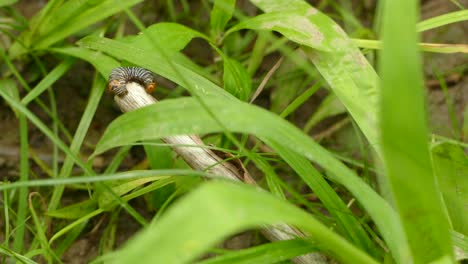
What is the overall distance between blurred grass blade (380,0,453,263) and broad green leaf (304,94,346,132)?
37.6 inches

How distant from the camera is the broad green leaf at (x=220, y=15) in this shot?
1608mm

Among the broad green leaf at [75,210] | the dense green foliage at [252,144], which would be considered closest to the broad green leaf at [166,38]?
the dense green foliage at [252,144]

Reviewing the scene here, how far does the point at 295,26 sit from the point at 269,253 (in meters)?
0.62

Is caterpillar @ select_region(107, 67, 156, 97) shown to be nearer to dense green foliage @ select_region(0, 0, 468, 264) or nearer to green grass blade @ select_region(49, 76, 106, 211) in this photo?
dense green foliage @ select_region(0, 0, 468, 264)

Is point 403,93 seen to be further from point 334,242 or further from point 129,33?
point 129,33

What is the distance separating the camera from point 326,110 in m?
1.91

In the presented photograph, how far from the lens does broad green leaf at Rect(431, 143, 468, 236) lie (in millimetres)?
1312

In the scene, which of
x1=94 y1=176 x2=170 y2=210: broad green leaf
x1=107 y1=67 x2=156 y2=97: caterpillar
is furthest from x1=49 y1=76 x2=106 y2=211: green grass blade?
x1=107 y1=67 x2=156 y2=97: caterpillar

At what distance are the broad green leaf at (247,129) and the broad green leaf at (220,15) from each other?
0.53 metres

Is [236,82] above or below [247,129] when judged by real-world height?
above

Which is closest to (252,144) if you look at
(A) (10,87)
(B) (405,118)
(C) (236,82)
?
(C) (236,82)

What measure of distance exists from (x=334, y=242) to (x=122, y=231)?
0.91 meters

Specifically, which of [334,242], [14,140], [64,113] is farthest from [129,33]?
[334,242]

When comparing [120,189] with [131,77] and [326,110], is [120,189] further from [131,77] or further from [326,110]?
[326,110]
